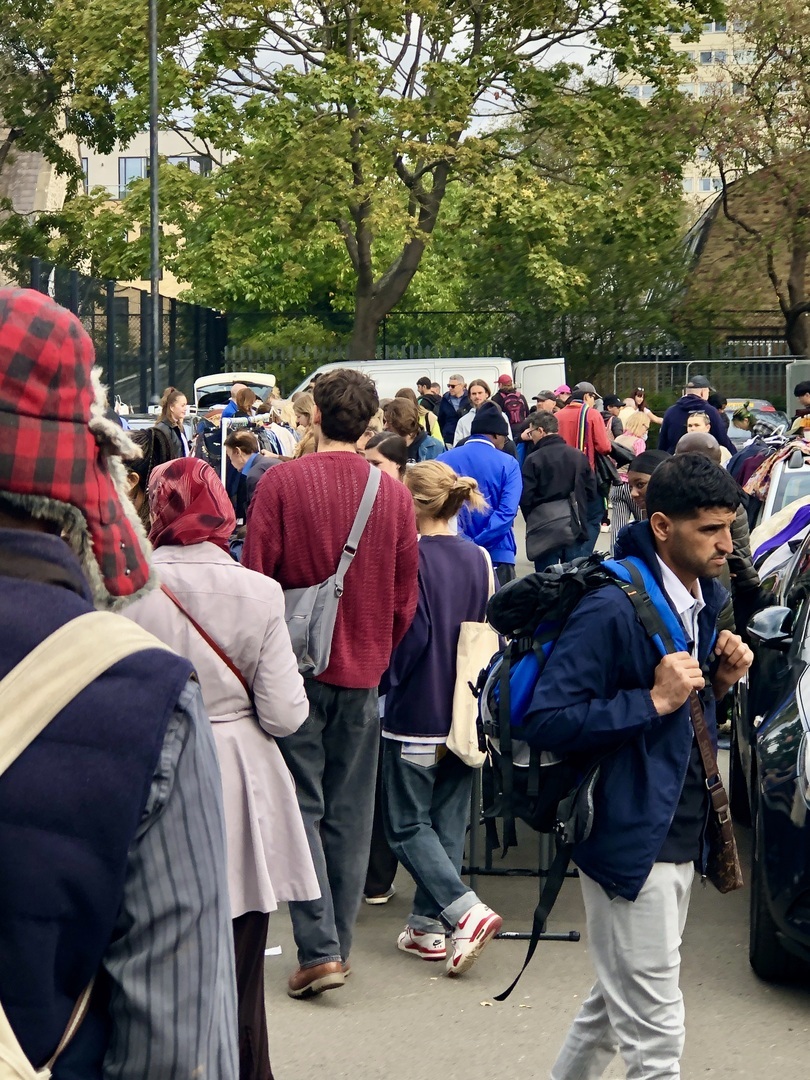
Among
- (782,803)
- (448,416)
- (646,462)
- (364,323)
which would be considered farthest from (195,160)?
(782,803)

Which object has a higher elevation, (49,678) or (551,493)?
(49,678)

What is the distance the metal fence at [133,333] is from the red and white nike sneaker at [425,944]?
5.84 meters

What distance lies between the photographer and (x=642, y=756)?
379cm

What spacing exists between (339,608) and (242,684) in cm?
117

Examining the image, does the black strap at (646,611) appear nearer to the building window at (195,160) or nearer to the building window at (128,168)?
the building window at (195,160)

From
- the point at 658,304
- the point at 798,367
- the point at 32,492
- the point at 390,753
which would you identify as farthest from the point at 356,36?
the point at 32,492

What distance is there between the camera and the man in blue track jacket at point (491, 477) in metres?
9.80

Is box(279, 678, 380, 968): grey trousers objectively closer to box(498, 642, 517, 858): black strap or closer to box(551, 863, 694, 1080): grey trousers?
box(498, 642, 517, 858): black strap

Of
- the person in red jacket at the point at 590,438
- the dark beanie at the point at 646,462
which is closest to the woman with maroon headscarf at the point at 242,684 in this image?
the dark beanie at the point at 646,462

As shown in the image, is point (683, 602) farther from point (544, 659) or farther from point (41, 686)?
point (41, 686)

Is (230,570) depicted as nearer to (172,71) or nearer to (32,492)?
(32,492)

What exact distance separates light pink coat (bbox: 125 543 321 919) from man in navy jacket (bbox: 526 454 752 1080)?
0.87m

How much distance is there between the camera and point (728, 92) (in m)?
38.0

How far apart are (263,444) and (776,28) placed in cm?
2856
